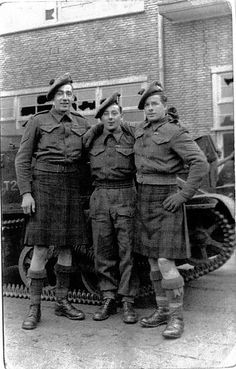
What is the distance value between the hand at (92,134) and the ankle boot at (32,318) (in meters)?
1.51

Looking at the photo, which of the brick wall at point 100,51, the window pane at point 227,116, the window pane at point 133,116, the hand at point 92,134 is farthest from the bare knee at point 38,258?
the brick wall at point 100,51

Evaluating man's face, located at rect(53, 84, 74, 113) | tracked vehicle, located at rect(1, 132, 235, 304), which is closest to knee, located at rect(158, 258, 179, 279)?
tracked vehicle, located at rect(1, 132, 235, 304)

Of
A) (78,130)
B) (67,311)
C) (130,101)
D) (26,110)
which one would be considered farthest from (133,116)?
(67,311)

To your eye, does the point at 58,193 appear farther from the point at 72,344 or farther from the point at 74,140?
the point at 72,344

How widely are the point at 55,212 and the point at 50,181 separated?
0.28 m

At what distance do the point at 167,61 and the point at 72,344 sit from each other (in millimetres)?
6773

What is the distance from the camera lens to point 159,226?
3752 millimetres

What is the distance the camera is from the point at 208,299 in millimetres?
4863

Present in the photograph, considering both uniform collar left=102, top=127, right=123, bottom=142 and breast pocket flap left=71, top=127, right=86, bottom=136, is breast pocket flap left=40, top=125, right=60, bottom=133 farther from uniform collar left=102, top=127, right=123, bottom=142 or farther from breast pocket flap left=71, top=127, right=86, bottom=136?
uniform collar left=102, top=127, right=123, bottom=142

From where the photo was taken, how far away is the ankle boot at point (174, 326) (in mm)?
3611

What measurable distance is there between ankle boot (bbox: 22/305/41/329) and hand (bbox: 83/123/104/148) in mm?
1506

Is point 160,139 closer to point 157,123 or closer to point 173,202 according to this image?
point 157,123

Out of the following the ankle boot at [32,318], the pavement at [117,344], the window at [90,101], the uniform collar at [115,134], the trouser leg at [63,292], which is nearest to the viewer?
the pavement at [117,344]

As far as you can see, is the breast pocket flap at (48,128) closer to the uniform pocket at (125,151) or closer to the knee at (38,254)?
the uniform pocket at (125,151)
